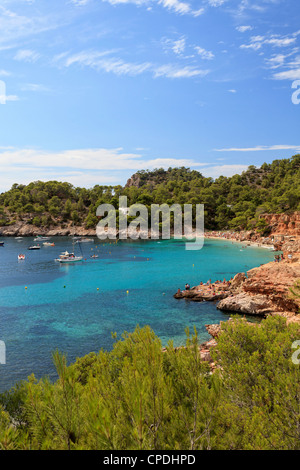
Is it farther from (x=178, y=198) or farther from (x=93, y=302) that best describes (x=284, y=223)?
(x=93, y=302)

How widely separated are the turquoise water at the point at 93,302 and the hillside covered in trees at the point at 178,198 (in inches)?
1542

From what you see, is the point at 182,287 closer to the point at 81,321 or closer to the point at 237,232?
the point at 81,321

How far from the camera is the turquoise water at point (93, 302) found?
70.6 feet

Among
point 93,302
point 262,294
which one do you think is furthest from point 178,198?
point 262,294

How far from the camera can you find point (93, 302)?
3259 centimetres

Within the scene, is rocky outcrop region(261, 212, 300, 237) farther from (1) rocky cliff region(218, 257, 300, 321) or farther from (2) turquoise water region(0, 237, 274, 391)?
(1) rocky cliff region(218, 257, 300, 321)

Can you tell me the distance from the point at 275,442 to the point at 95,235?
336ft

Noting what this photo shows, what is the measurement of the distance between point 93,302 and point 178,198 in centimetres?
8081

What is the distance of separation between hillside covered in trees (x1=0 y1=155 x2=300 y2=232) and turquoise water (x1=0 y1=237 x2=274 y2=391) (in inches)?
1542

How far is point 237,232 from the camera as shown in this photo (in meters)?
93.2

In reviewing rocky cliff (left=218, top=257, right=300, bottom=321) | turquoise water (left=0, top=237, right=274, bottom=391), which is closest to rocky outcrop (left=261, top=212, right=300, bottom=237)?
turquoise water (left=0, top=237, right=274, bottom=391)

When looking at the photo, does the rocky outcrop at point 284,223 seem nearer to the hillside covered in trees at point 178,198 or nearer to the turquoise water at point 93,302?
the hillside covered in trees at point 178,198

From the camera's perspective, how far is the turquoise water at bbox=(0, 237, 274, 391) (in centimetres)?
2153

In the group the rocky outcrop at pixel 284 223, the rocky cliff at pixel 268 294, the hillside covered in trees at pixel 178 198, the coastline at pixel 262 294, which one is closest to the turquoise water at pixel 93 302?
the coastline at pixel 262 294
